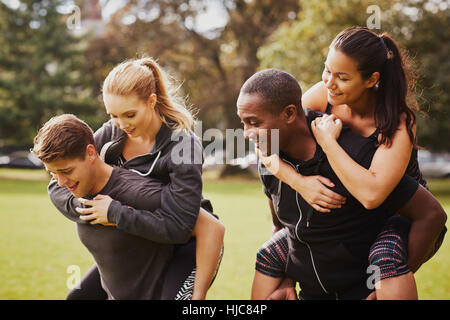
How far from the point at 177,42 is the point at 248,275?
80.1ft

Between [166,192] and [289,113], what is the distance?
0.82 m

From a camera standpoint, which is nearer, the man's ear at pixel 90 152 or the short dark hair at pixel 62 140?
the short dark hair at pixel 62 140

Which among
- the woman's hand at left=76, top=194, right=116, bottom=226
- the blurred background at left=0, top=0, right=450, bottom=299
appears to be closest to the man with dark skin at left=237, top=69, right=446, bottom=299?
the woman's hand at left=76, top=194, right=116, bottom=226

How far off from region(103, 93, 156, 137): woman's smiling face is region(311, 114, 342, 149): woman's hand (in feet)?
3.32

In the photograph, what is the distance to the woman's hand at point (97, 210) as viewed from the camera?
2568 millimetres

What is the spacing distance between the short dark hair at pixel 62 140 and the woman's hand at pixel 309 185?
102 cm

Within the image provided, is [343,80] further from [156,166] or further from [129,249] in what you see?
[129,249]

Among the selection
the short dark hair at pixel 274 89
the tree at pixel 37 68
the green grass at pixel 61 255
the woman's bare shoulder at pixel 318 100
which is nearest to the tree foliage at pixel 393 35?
the green grass at pixel 61 255

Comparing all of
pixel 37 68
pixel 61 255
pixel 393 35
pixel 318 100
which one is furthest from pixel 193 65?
pixel 318 100

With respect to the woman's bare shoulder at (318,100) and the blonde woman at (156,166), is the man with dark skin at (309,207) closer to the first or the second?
the woman's bare shoulder at (318,100)

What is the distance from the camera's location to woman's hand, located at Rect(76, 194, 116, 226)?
2.57 meters

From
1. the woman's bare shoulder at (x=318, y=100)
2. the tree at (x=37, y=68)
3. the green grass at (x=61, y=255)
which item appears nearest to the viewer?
the woman's bare shoulder at (x=318, y=100)
